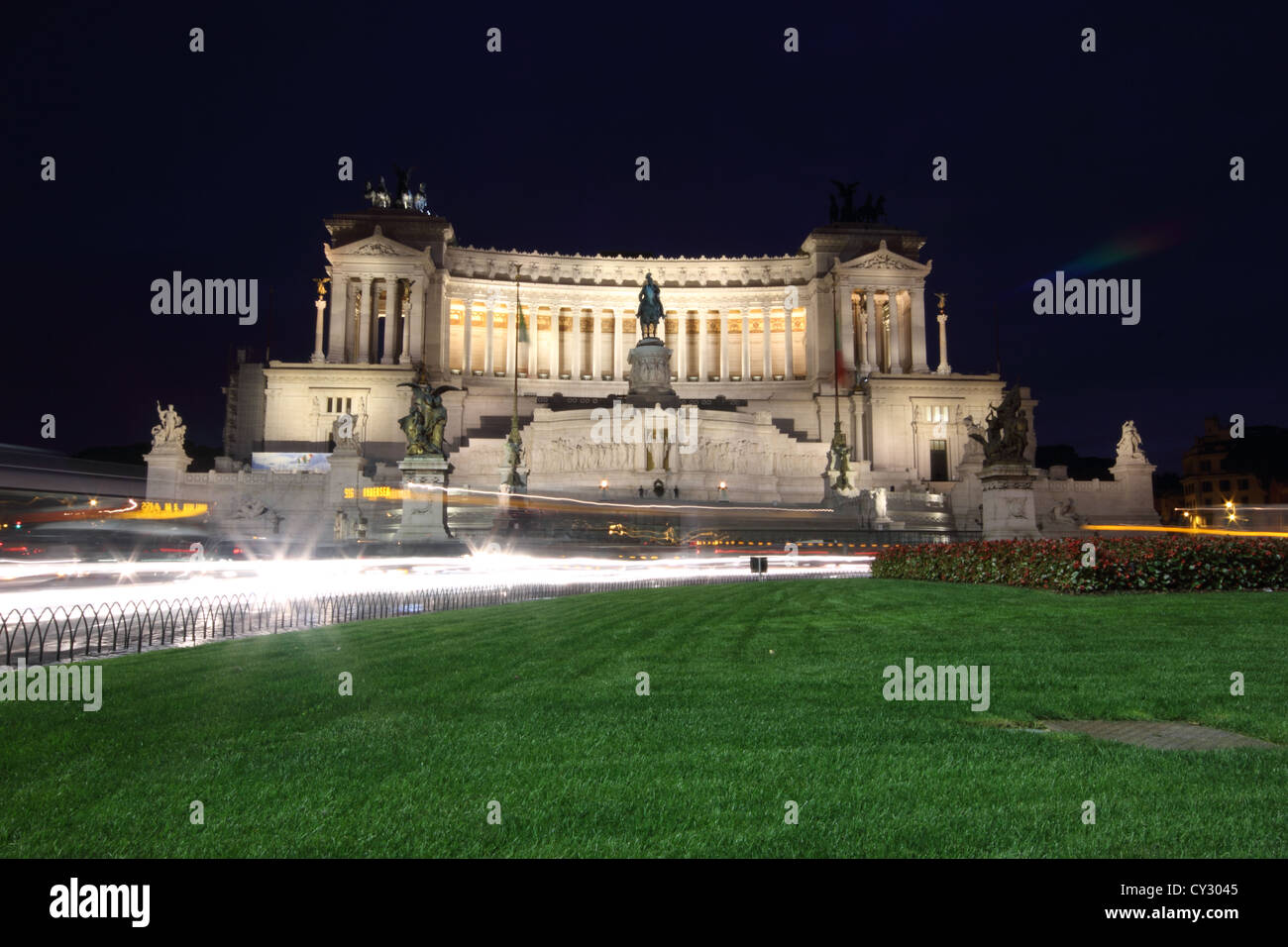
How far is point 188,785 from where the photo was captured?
595cm

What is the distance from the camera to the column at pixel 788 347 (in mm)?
100938

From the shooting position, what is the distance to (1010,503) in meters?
33.7

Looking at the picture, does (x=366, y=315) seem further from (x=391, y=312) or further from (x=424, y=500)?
(x=424, y=500)

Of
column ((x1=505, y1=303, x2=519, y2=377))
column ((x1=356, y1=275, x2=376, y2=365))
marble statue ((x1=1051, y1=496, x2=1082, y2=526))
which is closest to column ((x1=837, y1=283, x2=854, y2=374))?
marble statue ((x1=1051, y1=496, x2=1082, y2=526))

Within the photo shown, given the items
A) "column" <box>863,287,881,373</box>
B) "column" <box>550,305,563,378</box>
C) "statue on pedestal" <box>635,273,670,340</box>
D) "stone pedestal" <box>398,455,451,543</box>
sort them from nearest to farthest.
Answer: "stone pedestal" <box>398,455,451,543</box>
"statue on pedestal" <box>635,273,670,340</box>
"column" <box>863,287,881,373</box>
"column" <box>550,305,563,378</box>

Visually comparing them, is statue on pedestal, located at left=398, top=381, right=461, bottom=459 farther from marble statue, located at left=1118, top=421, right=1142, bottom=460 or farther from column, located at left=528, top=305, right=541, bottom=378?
column, located at left=528, top=305, right=541, bottom=378

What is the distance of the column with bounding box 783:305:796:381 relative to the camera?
10094cm

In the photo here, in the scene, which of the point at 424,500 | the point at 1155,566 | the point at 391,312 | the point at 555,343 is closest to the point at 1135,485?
the point at 1155,566

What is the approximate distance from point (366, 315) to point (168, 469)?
36412mm

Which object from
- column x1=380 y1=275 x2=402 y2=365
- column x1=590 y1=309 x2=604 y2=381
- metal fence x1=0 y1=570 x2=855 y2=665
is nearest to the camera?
metal fence x1=0 y1=570 x2=855 y2=665

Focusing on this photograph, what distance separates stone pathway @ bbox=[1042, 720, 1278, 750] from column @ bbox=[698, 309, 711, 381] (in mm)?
93658

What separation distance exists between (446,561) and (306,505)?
1018 inches
